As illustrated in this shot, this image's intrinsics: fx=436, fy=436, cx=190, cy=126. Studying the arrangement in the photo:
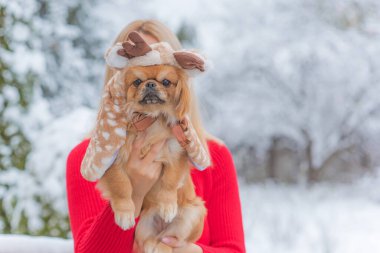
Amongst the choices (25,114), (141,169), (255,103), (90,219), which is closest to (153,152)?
(141,169)

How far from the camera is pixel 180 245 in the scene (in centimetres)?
95

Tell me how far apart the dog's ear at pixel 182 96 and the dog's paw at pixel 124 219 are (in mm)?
212

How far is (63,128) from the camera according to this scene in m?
2.29

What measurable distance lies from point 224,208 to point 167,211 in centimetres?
40

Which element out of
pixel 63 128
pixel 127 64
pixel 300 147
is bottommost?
pixel 300 147

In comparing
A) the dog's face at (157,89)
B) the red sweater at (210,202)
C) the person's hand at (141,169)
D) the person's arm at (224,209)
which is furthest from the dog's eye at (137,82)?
the person's arm at (224,209)

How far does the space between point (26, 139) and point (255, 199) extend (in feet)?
4.41

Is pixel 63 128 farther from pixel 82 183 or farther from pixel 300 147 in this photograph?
pixel 300 147

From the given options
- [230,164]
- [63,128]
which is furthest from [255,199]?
[230,164]

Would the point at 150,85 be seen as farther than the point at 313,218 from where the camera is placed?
No

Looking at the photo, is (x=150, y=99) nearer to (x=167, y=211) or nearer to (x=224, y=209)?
(x=167, y=211)

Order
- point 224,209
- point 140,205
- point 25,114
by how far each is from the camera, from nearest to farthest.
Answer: point 140,205 → point 224,209 → point 25,114

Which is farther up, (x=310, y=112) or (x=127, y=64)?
(x=127, y=64)

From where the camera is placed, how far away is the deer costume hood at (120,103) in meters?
0.81
